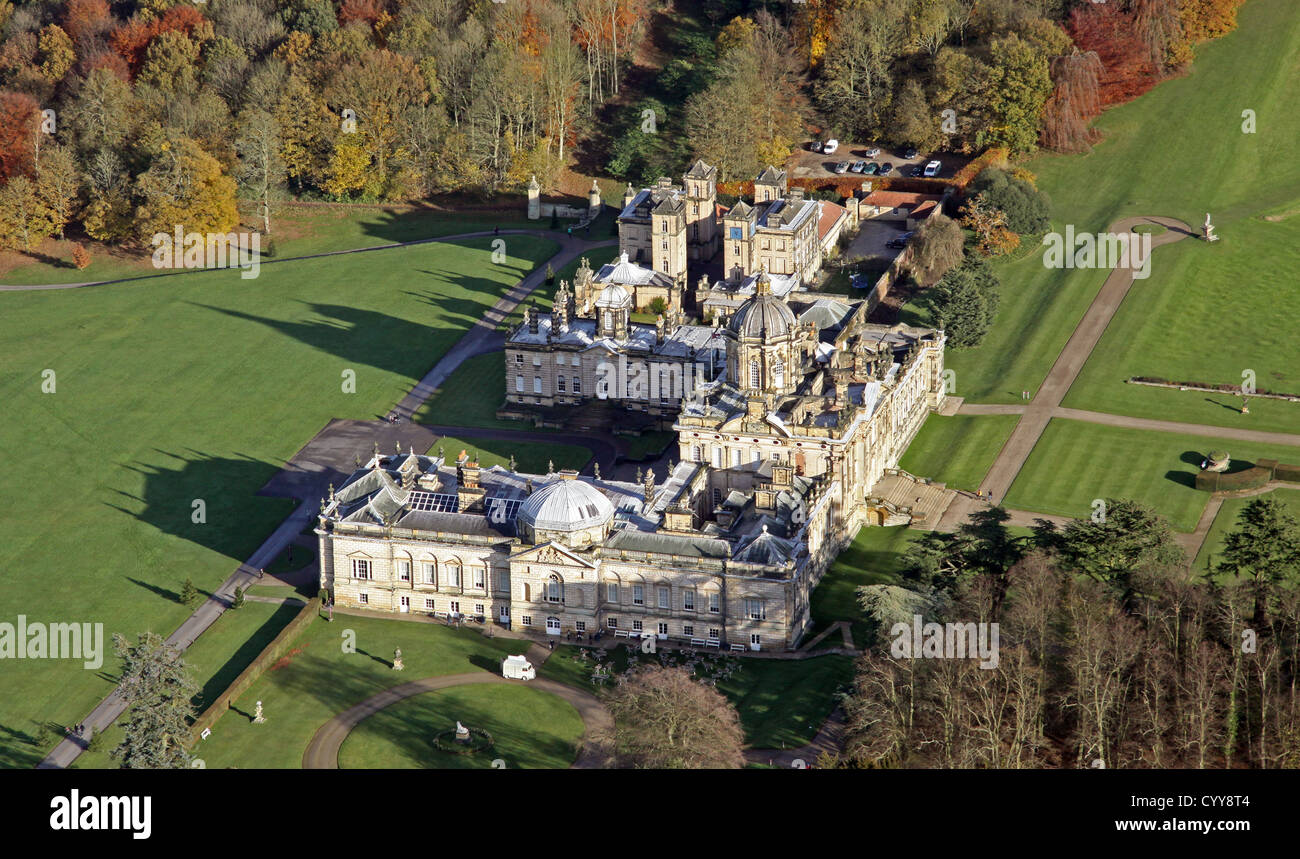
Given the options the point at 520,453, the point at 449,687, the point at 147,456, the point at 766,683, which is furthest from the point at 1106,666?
the point at 147,456

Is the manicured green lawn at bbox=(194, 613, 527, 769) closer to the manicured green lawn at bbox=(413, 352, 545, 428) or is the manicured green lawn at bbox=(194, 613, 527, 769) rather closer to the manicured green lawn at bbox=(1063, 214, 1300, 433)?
the manicured green lawn at bbox=(413, 352, 545, 428)

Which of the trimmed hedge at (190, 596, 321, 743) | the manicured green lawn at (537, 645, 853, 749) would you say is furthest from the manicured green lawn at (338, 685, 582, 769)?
the trimmed hedge at (190, 596, 321, 743)

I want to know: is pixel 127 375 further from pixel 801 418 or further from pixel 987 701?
pixel 987 701

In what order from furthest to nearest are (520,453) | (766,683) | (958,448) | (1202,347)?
(1202,347) → (520,453) → (958,448) → (766,683)

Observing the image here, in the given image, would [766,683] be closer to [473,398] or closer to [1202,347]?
[473,398]

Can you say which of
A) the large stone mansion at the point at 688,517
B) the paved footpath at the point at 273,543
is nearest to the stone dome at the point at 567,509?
the large stone mansion at the point at 688,517
